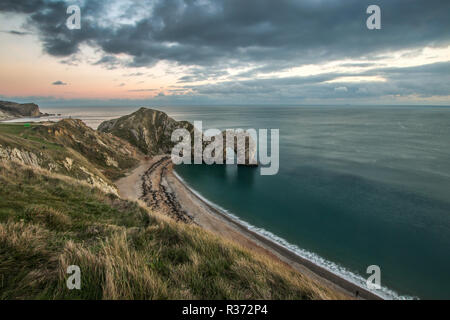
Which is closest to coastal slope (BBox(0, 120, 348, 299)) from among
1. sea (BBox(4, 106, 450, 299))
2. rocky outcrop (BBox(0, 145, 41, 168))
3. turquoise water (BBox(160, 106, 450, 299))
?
rocky outcrop (BBox(0, 145, 41, 168))

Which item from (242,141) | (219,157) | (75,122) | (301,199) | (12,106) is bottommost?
(301,199)

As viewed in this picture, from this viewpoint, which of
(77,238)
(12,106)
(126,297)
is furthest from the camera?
(12,106)

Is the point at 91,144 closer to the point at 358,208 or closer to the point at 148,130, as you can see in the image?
the point at 148,130

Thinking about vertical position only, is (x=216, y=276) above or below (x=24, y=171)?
below

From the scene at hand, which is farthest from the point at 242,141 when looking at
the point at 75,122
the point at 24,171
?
the point at 24,171

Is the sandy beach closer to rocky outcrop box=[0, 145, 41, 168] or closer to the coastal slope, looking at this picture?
the coastal slope

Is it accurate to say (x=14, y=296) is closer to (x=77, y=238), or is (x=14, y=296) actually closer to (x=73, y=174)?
(x=77, y=238)

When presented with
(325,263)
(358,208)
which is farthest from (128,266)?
(358,208)
